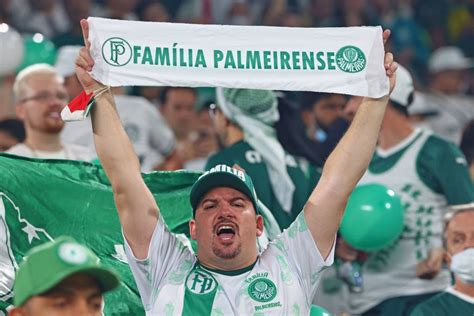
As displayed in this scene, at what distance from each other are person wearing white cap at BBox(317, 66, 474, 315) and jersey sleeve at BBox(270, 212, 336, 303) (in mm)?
2494

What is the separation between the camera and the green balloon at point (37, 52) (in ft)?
36.0

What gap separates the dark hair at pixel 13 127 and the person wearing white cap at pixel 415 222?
2357mm

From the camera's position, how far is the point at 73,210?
687cm

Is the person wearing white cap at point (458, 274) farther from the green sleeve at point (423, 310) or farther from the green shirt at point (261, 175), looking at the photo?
the green shirt at point (261, 175)

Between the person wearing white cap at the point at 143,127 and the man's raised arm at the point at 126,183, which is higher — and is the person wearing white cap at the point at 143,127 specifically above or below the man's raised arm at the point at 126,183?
above

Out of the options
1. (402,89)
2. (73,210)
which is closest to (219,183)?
(73,210)

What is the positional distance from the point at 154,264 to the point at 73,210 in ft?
3.21

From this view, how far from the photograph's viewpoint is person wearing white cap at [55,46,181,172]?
10344mm

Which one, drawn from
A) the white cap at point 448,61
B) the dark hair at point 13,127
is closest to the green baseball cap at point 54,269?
the dark hair at point 13,127

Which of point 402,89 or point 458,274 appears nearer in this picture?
point 458,274

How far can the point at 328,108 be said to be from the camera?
11109 millimetres

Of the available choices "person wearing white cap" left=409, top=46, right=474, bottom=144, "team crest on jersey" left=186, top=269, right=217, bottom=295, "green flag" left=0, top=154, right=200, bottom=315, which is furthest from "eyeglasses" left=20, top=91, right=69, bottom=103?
"person wearing white cap" left=409, top=46, right=474, bottom=144

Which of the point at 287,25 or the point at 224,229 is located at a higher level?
the point at 287,25

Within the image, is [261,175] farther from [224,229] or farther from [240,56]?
[224,229]
